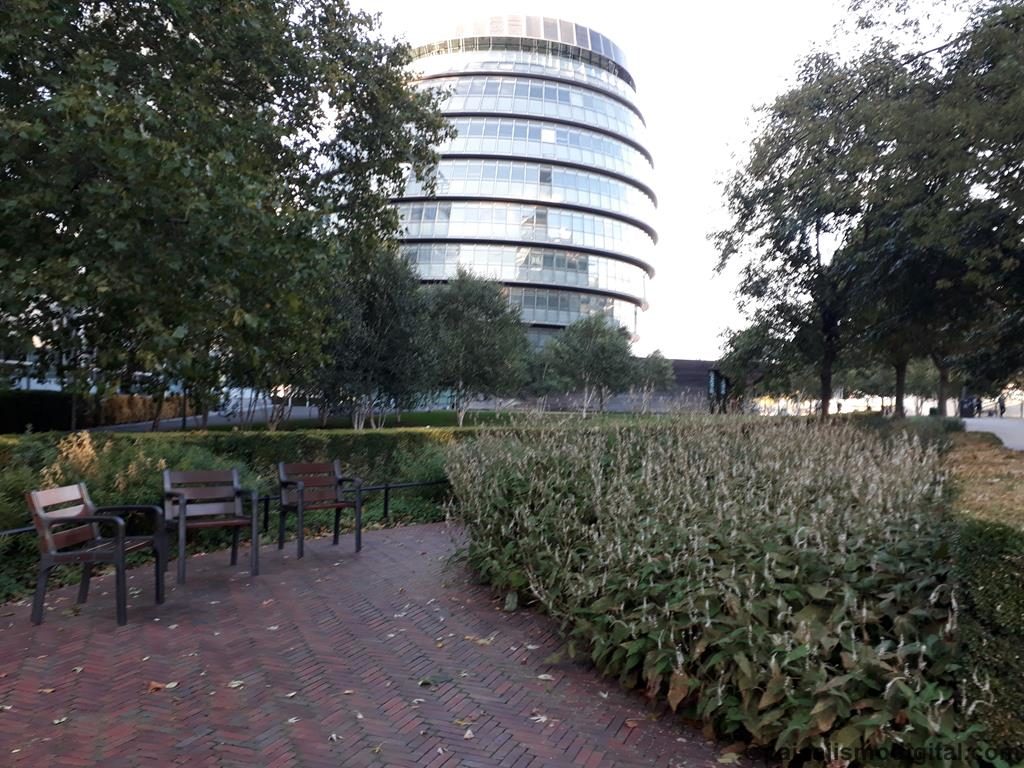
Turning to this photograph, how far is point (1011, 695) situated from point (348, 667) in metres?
3.31

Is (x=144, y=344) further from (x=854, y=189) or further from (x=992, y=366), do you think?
(x=992, y=366)

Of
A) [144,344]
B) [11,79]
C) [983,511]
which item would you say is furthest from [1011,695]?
[11,79]

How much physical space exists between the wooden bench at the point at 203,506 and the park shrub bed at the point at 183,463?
3.51 ft

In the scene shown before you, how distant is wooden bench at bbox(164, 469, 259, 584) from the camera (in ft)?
20.5

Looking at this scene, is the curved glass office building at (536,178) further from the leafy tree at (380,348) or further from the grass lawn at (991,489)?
the grass lawn at (991,489)

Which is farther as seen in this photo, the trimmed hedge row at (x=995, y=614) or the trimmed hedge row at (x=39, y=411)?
the trimmed hedge row at (x=39, y=411)

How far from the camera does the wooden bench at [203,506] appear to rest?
6234mm

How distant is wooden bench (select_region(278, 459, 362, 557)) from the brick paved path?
1297 mm

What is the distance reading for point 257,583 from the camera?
6328 millimetres

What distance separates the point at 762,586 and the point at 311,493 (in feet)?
17.0

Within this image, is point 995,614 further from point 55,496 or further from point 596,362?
point 596,362

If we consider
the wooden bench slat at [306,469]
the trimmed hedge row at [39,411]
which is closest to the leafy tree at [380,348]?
the trimmed hedge row at [39,411]

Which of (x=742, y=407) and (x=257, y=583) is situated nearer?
(x=257, y=583)

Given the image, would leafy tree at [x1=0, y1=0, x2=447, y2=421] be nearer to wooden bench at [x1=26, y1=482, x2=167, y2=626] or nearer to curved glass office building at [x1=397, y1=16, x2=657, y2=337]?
wooden bench at [x1=26, y1=482, x2=167, y2=626]
